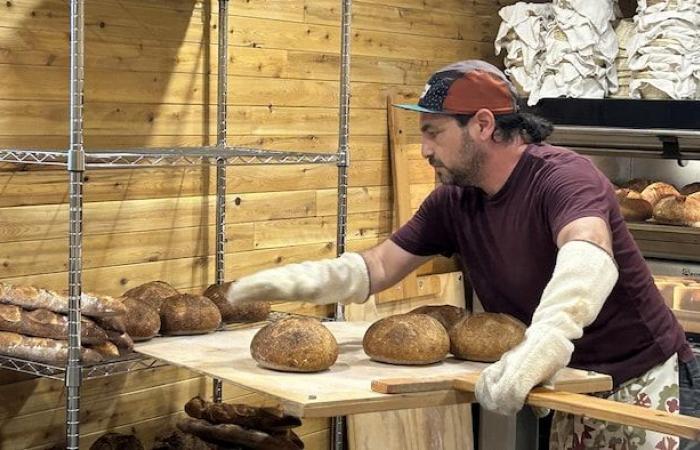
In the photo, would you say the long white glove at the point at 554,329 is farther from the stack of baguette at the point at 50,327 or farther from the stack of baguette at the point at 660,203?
the stack of baguette at the point at 660,203

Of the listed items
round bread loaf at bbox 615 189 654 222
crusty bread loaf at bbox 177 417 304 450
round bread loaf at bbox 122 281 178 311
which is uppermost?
round bread loaf at bbox 615 189 654 222

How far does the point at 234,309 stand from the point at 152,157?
1.74 feet

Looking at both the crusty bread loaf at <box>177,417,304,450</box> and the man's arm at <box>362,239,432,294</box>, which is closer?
the man's arm at <box>362,239,432,294</box>

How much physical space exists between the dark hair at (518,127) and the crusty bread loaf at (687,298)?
1.33 m

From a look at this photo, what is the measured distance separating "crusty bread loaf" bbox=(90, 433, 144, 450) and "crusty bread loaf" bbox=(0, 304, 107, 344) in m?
0.45

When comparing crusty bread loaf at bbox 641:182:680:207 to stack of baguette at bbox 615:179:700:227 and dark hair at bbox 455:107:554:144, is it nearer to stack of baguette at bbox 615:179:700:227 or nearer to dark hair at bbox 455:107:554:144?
stack of baguette at bbox 615:179:700:227

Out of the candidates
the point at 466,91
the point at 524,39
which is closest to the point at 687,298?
the point at 524,39

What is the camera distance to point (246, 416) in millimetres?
3201

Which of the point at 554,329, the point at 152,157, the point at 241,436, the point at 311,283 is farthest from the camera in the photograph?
the point at 241,436

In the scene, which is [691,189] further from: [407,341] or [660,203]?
[407,341]

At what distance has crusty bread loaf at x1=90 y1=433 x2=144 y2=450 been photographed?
3018 mm

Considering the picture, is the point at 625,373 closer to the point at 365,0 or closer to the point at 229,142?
the point at 229,142

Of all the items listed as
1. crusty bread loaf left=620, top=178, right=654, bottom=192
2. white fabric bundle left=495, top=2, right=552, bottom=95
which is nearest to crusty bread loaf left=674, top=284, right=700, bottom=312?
crusty bread loaf left=620, top=178, right=654, bottom=192

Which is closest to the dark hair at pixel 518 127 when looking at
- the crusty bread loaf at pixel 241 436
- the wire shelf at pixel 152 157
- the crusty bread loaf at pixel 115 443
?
the wire shelf at pixel 152 157
